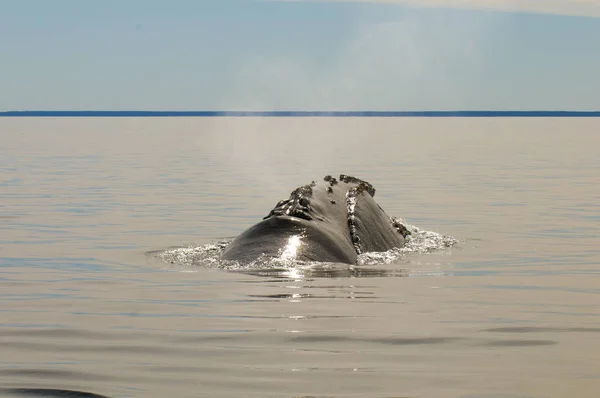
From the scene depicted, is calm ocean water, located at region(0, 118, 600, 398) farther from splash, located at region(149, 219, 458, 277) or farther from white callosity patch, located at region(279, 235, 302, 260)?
white callosity patch, located at region(279, 235, 302, 260)

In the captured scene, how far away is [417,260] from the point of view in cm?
1953

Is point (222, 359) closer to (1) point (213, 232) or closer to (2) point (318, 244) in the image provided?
(2) point (318, 244)

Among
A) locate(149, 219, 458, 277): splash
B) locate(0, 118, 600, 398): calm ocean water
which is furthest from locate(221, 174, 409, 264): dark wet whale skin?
locate(0, 118, 600, 398): calm ocean water

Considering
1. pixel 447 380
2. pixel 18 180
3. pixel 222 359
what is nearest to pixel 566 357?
pixel 447 380

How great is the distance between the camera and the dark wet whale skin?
1758 centimetres

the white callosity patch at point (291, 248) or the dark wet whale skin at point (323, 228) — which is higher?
the dark wet whale skin at point (323, 228)

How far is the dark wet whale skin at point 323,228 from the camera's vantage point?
17.6m

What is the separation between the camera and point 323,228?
18.3 metres

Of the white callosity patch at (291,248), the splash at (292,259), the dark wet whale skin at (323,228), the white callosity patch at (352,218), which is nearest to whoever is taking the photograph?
the splash at (292,259)

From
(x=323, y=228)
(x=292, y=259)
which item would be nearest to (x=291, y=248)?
(x=292, y=259)

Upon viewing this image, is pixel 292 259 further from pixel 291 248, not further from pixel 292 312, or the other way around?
pixel 292 312

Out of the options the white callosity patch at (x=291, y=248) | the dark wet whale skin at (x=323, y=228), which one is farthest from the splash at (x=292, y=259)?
the dark wet whale skin at (x=323, y=228)

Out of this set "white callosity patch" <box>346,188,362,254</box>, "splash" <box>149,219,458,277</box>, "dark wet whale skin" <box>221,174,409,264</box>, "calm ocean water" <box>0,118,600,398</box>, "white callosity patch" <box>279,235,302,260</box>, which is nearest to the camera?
"calm ocean water" <box>0,118,600,398</box>

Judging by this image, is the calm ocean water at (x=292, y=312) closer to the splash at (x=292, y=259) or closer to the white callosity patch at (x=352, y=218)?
the splash at (x=292, y=259)
